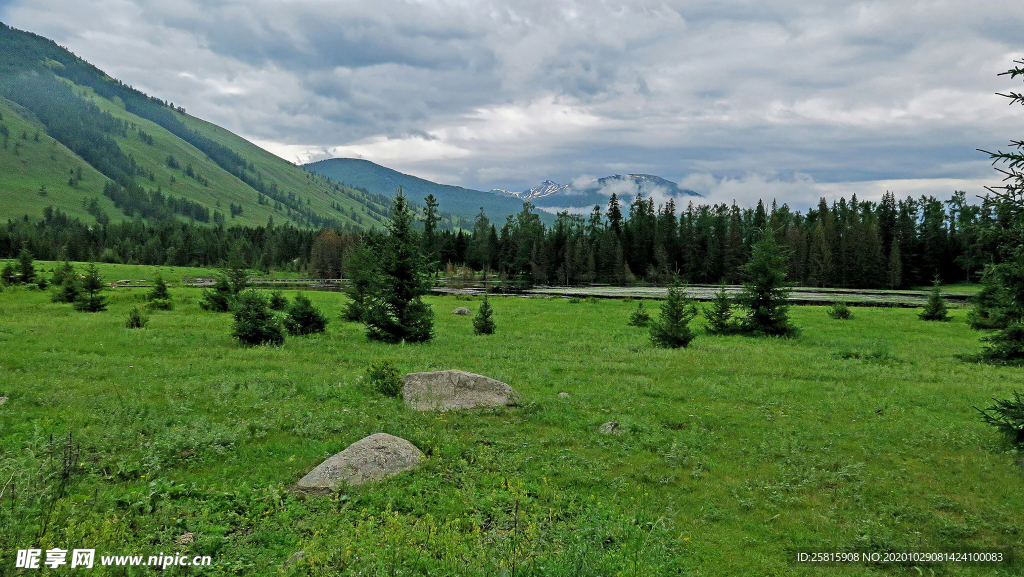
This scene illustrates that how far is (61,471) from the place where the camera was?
895 centimetres

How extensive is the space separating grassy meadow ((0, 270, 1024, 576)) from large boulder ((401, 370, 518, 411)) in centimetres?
75

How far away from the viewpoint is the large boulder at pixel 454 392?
604 inches

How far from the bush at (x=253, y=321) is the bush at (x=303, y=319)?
4.56m

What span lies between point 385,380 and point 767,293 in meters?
29.0

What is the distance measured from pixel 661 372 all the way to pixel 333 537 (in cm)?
1709

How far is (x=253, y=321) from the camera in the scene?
2519 centimetres

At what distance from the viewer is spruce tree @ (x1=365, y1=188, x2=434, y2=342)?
28234 millimetres

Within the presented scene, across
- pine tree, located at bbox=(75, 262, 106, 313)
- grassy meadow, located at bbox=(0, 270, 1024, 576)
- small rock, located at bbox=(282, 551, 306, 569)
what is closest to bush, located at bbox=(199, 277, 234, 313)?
pine tree, located at bbox=(75, 262, 106, 313)

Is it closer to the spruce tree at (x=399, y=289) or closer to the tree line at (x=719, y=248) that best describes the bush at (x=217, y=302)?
the spruce tree at (x=399, y=289)

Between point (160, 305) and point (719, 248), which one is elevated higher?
point (719, 248)

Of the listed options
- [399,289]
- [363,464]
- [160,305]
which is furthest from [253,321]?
[160,305]

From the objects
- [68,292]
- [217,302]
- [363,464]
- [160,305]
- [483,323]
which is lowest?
[363,464]

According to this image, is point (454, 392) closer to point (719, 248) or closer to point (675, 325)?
point (675, 325)

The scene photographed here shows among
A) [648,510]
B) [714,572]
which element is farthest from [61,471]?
[714,572]
